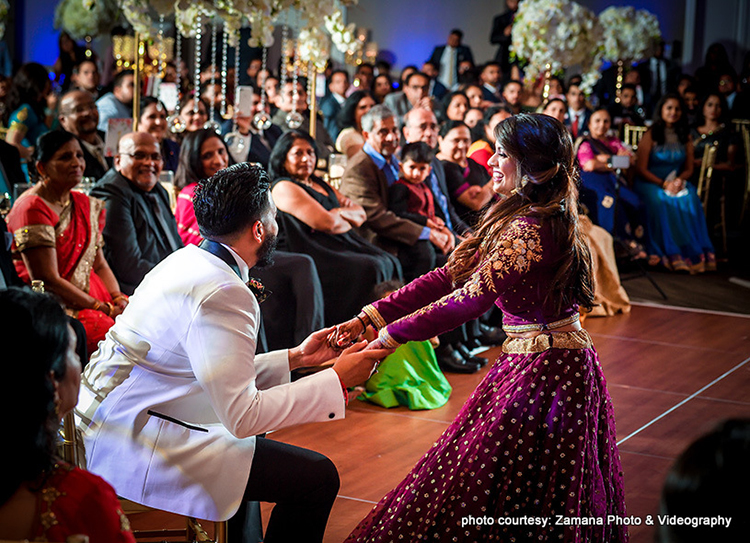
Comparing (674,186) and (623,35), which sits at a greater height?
(623,35)

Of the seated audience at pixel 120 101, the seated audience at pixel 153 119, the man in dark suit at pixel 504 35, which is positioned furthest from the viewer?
the man in dark suit at pixel 504 35

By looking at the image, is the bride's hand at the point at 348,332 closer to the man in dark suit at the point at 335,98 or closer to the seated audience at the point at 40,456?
the seated audience at the point at 40,456

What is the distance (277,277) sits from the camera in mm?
4027

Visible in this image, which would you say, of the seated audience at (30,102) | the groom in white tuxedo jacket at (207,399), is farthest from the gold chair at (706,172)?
the groom in white tuxedo jacket at (207,399)

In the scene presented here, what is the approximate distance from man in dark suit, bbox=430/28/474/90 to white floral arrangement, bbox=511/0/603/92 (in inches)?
149

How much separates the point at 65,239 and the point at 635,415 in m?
2.53

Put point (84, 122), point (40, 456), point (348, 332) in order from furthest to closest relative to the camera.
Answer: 1. point (84, 122)
2. point (348, 332)
3. point (40, 456)

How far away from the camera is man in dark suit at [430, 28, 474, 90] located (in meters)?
12.3

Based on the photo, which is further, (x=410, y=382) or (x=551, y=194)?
(x=410, y=382)

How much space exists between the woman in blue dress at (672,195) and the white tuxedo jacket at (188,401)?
6185 mm

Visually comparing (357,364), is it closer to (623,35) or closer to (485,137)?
(485,137)

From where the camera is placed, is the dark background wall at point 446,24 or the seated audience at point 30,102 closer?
the seated audience at point 30,102

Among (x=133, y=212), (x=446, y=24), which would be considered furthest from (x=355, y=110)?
(x=446, y=24)

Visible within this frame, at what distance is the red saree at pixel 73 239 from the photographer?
127 inches
